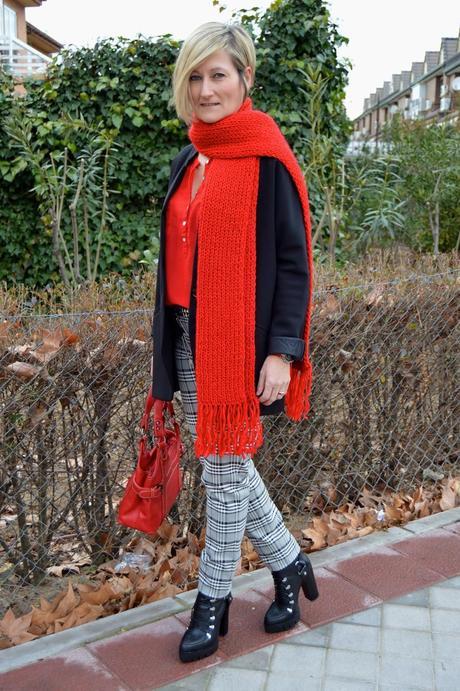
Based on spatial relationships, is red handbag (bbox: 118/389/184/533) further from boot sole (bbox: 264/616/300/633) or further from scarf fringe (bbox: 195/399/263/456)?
boot sole (bbox: 264/616/300/633)

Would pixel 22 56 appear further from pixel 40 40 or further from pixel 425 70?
pixel 425 70

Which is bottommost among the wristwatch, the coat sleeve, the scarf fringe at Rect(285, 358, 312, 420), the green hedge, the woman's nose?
the scarf fringe at Rect(285, 358, 312, 420)

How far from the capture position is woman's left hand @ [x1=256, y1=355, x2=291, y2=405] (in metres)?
2.11

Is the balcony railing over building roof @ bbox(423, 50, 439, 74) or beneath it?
beneath

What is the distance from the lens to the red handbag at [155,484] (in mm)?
2414

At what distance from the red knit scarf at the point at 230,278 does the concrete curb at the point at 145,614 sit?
0.80 meters

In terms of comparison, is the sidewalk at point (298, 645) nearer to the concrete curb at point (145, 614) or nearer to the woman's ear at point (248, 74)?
the concrete curb at point (145, 614)

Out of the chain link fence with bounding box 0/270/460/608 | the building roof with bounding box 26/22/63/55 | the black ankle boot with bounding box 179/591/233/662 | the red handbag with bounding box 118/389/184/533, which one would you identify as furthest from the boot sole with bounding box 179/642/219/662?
the building roof with bounding box 26/22/63/55

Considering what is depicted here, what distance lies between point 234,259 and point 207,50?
592 millimetres

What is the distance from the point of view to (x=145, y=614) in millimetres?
2574

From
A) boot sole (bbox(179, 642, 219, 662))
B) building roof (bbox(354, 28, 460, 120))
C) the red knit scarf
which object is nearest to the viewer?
the red knit scarf

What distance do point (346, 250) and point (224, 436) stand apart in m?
6.69

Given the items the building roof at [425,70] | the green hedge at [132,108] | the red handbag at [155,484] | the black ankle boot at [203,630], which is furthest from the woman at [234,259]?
the building roof at [425,70]

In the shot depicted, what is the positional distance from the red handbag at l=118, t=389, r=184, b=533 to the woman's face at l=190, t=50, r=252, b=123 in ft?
3.02
